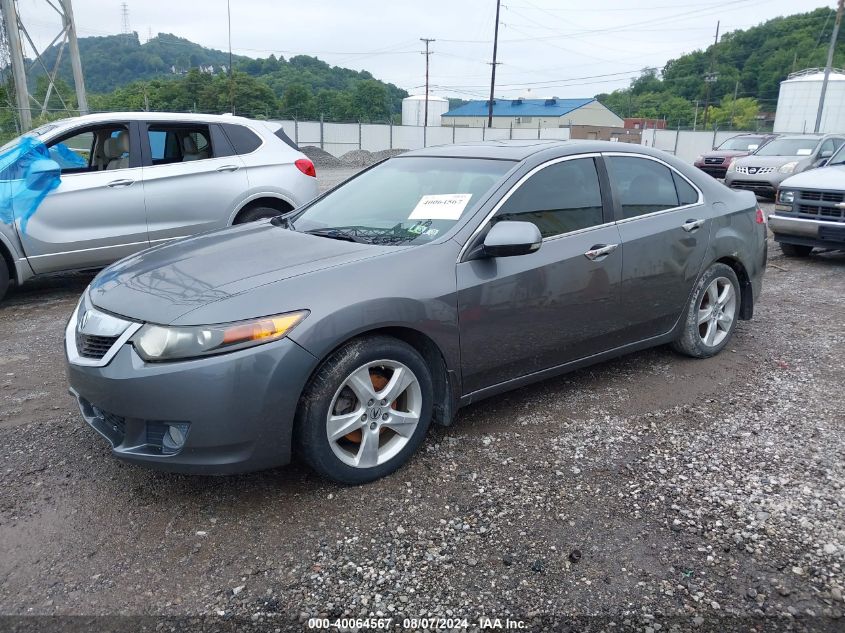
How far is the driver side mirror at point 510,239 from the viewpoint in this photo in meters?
3.33

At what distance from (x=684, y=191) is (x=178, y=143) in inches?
200

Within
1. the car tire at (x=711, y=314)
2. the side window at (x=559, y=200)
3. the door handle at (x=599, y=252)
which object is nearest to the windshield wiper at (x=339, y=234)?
the side window at (x=559, y=200)

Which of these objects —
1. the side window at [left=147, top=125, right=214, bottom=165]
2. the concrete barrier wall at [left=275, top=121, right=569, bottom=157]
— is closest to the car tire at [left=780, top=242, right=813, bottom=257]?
the side window at [left=147, top=125, right=214, bottom=165]

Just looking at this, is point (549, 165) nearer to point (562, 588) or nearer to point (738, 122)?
point (562, 588)

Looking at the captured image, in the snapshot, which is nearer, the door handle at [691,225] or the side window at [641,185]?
the side window at [641,185]

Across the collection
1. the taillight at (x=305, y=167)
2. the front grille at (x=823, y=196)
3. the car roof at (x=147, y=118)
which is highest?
the car roof at (x=147, y=118)

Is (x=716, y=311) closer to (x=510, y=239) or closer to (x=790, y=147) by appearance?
(x=510, y=239)

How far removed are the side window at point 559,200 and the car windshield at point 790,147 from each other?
14.8 meters

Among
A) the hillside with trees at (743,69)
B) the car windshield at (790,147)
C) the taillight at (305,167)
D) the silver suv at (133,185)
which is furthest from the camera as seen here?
the hillside with trees at (743,69)

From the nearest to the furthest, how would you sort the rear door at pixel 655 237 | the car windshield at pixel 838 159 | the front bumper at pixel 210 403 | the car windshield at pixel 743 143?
the front bumper at pixel 210 403 < the rear door at pixel 655 237 < the car windshield at pixel 838 159 < the car windshield at pixel 743 143

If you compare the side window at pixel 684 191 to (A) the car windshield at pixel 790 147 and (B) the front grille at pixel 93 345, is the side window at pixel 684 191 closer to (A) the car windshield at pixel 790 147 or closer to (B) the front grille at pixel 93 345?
(B) the front grille at pixel 93 345

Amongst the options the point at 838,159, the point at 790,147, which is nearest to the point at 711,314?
the point at 838,159

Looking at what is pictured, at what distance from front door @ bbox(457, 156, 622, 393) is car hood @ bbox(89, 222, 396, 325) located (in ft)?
2.06

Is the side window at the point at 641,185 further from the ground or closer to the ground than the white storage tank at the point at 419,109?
closer to the ground
